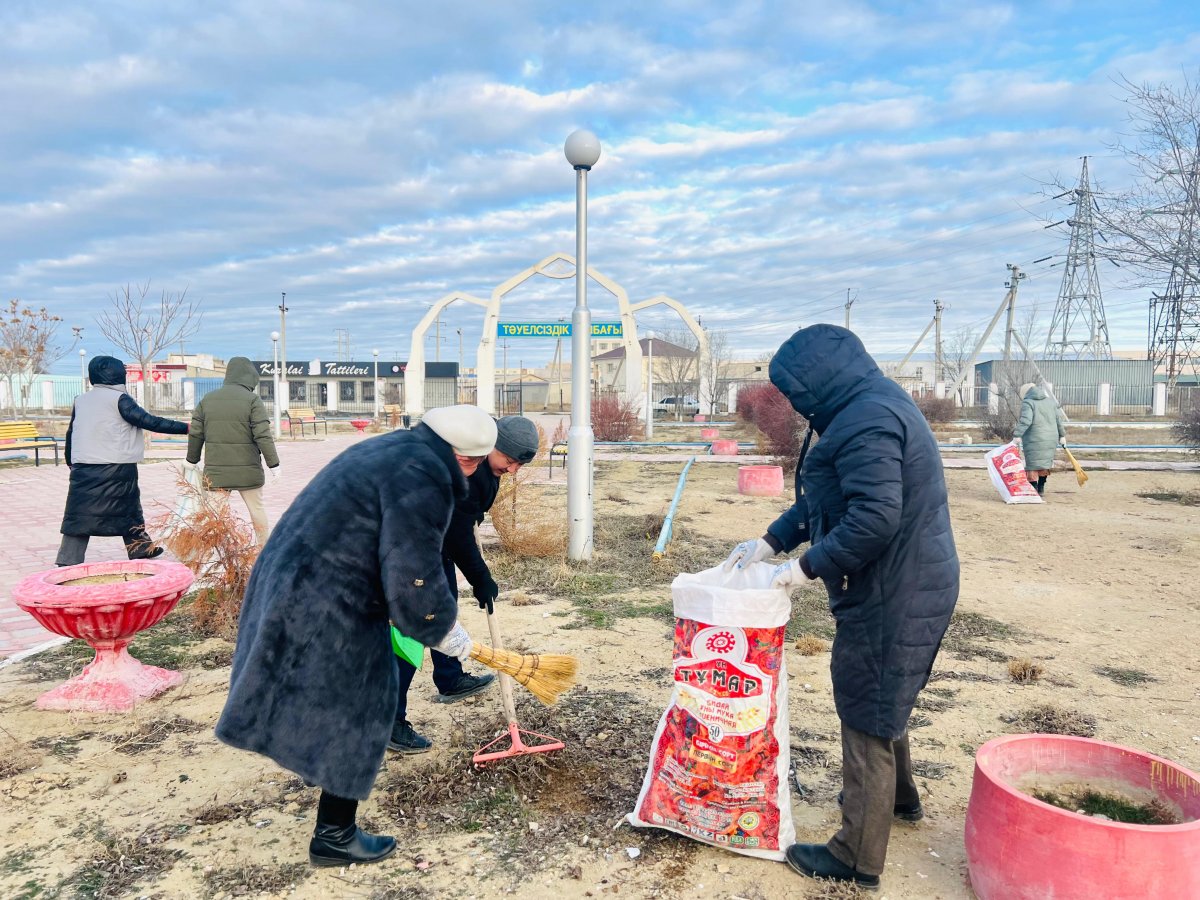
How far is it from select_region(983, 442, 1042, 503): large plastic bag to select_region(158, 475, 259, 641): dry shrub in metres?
9.63

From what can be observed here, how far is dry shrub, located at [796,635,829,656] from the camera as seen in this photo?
475 centimetres

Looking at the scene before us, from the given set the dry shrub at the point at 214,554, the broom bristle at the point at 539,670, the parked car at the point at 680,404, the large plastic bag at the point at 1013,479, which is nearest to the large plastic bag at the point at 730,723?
the broom bristle at the point at 539,670

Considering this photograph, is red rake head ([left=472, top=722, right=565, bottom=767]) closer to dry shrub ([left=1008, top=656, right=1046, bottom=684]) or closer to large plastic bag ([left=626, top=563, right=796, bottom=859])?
large plastic bag ([left=626, top=563, right=796, bottom=859])

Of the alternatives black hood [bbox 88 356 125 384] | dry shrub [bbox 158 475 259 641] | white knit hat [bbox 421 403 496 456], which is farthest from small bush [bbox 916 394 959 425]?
white knit hat [bbox 421 403 496 456]

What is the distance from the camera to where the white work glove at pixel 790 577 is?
252 centimetres

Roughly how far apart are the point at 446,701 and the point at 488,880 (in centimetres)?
153

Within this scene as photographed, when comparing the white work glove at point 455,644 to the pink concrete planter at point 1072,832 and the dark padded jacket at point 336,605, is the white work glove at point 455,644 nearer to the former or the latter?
the dark padded jacket at point 336,605

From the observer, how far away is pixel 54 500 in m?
10.7

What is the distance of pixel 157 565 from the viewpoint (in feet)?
14.5

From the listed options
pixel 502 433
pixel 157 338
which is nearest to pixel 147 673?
pixel 502 433

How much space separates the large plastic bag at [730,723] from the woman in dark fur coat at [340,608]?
0.81 metres

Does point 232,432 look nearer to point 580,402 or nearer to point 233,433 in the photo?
point 233,433

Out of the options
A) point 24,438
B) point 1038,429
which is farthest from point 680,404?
point 1038,429

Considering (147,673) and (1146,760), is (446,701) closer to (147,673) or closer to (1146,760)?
(147,673)
